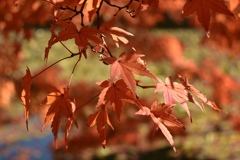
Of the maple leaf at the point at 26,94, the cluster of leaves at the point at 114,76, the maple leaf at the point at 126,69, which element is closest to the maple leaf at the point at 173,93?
the cluster of leaves at the point at 114,76

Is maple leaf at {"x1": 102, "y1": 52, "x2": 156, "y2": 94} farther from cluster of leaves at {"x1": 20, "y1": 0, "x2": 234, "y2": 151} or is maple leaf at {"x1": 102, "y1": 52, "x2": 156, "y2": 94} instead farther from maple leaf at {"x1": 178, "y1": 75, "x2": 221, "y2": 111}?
maple leaf at {"x1": 178, "y1": 75, "x2": 221, "y2": 111}

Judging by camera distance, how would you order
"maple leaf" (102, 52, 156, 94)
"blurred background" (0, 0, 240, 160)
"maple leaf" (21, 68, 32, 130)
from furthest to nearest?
1. "blurred background" (0, 0, 240, 160)
2. "maple leaf" (21, 68, 32, 130)
3. "maple leaf" (102, 52, 156, 94)

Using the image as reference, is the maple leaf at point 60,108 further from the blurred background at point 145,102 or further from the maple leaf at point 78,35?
the blurred background at point 145,102

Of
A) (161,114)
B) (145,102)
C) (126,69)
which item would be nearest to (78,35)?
(126,69)

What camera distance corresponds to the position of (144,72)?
0.92 m

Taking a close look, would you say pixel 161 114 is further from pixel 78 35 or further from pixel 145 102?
pixel 145 102

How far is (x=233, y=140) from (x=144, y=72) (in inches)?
173

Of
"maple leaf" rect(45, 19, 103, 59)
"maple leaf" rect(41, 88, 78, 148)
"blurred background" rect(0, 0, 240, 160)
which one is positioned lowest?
"blurred background" rect(0, 0, 240, 160)

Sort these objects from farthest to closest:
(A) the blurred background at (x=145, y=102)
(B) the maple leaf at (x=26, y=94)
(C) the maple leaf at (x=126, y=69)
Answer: (A) the blurred background at (x=145, y=102) → (B) the maple leaf at (x=26, y=94) → (C) the maple leaf at (x=126, y=69)

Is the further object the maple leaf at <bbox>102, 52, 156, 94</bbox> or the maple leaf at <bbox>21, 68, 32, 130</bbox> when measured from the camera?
the maple leaf at <bbox>21, 68, 32, 130</bbox>

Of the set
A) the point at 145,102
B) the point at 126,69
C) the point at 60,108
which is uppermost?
the point at 126,69

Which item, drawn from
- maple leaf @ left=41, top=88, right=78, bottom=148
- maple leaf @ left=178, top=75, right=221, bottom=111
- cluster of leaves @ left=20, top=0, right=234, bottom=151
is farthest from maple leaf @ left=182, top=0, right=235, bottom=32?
maple leaf @ left=41, top=88, right=78, bottom=148

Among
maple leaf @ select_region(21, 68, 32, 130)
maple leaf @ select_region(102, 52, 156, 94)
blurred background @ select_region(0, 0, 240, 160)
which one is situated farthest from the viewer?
blurred background @ select_region(0, 0, 240, 160)

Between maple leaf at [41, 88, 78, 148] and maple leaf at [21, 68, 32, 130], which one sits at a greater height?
maple leaf at [21, 68, 32, 130]
